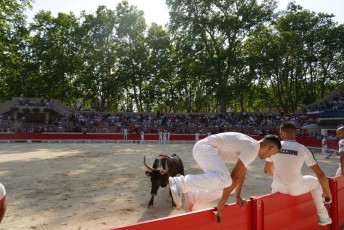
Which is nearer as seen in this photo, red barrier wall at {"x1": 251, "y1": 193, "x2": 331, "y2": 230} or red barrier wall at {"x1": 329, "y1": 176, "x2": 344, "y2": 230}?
red barrier wall at {"x1": 251, "y1": 193, "x2": 331, "y2": 230}

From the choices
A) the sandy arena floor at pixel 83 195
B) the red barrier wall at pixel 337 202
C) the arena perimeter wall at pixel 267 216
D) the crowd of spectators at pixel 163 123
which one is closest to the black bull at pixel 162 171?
the sandy arena floor at pixel 83 195

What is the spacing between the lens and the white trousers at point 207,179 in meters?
3.57

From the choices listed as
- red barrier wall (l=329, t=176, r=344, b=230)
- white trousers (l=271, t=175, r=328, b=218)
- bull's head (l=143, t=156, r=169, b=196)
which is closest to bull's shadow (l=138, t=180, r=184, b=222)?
bull's head (l=143, t=156, r=169, b=196)

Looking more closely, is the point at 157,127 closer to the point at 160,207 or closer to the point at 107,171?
the point at 107,171

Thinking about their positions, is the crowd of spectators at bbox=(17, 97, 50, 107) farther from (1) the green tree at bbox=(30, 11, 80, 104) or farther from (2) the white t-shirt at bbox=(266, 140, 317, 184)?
(2) the white t-shirt at bbox=(266, 140, 317, 184)

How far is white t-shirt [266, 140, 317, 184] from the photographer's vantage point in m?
4.20

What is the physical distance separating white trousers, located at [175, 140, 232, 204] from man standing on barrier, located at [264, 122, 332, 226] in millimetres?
1038

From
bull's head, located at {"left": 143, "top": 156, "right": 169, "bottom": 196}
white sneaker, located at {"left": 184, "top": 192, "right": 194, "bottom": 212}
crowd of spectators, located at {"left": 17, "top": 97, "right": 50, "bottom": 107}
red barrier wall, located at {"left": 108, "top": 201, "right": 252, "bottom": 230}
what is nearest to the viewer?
red barrier wall, located at {"left": 108, "top": 201, "right": 252, "bottom": 230}

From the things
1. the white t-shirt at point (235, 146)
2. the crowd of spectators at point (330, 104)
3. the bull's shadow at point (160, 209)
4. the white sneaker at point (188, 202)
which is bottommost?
the bull's shadow at point (160, 209)

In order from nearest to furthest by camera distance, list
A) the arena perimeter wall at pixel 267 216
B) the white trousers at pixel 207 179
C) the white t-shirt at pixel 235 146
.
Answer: the arena perimeter wall at pixel 267 216
the white t-shirt at pixel 235 146
the white trousers at pixel 207 179

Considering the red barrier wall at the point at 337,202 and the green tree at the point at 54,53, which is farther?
the green tree at the point at 54,53

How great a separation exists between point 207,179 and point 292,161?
138 centimetres

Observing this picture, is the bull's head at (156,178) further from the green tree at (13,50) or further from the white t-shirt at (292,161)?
the green tree at (13,50)

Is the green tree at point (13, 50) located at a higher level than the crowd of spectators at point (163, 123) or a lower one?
higher
